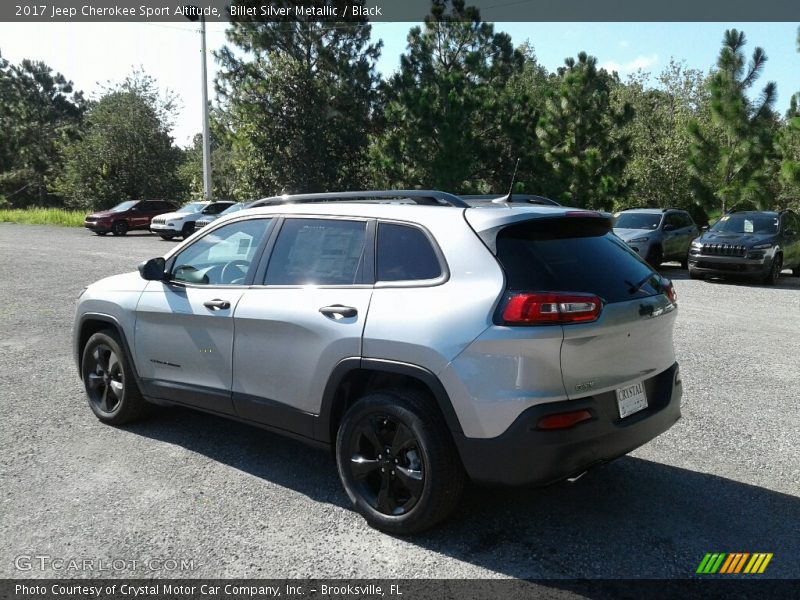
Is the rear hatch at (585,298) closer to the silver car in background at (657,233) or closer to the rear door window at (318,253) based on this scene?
the rear door window at (318,253)

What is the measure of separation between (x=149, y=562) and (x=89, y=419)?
2.44 meters

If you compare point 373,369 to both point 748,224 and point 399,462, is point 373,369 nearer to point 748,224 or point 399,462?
point 399,462

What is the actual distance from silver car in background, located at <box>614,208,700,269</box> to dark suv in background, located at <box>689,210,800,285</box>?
50.2 inches

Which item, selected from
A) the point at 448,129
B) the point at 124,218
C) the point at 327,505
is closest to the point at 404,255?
the point at 327,505

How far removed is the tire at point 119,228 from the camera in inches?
1146

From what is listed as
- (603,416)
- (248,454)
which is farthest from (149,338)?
(603,416)

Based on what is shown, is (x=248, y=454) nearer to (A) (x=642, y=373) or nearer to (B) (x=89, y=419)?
(B) (x=89, y=419)

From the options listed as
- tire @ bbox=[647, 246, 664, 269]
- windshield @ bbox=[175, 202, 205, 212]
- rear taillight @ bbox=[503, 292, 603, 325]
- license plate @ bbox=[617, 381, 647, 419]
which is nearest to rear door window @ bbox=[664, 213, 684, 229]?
tire @ bbox=[647, 246, 664, 269]

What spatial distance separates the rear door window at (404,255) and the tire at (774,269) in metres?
14.1

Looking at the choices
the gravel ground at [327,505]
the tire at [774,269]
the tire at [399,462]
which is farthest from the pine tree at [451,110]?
the tire at [399,462]

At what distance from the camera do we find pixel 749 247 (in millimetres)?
15109

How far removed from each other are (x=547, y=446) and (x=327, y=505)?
1.43 metres

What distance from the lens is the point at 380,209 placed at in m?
3.86

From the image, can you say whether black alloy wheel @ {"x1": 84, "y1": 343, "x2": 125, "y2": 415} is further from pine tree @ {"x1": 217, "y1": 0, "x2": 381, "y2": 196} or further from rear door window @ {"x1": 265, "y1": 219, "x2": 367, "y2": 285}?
pine tree @ {"x1": 217, "y1": 0, "x2": 381, "y2": 196}
